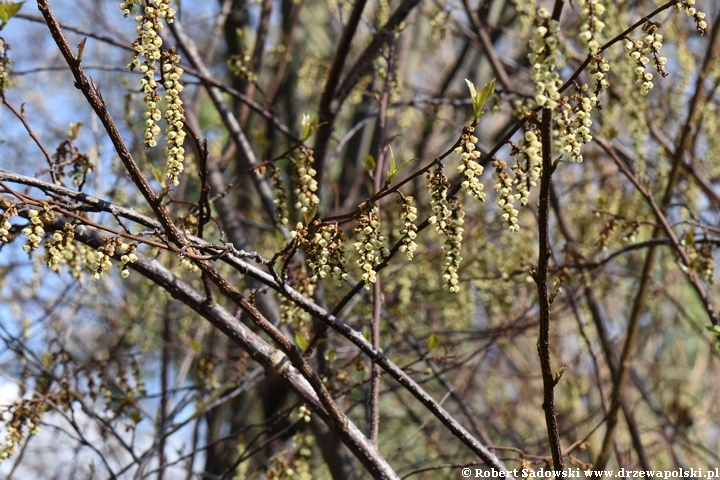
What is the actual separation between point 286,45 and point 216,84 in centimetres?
Answer: 223

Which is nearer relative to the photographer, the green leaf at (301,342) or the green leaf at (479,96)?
the green leaf at (479,96)

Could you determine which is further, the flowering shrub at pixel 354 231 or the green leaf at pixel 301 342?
the green leaf at pixel 301 342

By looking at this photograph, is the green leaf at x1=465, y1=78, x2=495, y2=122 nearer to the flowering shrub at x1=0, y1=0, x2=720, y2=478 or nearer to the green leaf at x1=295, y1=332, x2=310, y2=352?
the flowering shrub at x1=0, y1=0, x2=720, y2=478

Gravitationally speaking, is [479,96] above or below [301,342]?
above

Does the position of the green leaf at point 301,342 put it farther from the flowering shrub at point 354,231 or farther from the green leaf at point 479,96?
the green leaf at point 479,96

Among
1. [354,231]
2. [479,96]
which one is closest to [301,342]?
[354,231]

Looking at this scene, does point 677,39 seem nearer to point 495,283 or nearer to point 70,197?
point 495,283

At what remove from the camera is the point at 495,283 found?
3.91 m

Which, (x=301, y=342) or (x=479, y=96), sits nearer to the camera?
(x=479, y=96)

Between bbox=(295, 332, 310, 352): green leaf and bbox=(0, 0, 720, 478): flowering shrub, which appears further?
bbox=(295, 332, 310, 352): green leaf

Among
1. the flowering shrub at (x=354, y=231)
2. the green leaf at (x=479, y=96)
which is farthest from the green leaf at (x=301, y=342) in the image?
the green leaf at (x=479, y=96)

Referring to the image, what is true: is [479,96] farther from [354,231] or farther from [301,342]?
[301,342]

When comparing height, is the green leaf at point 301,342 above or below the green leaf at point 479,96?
below

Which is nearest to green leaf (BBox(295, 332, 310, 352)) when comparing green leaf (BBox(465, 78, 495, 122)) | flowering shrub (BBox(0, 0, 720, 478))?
flowering shrub (BBox(0, 0, 720, 478))
